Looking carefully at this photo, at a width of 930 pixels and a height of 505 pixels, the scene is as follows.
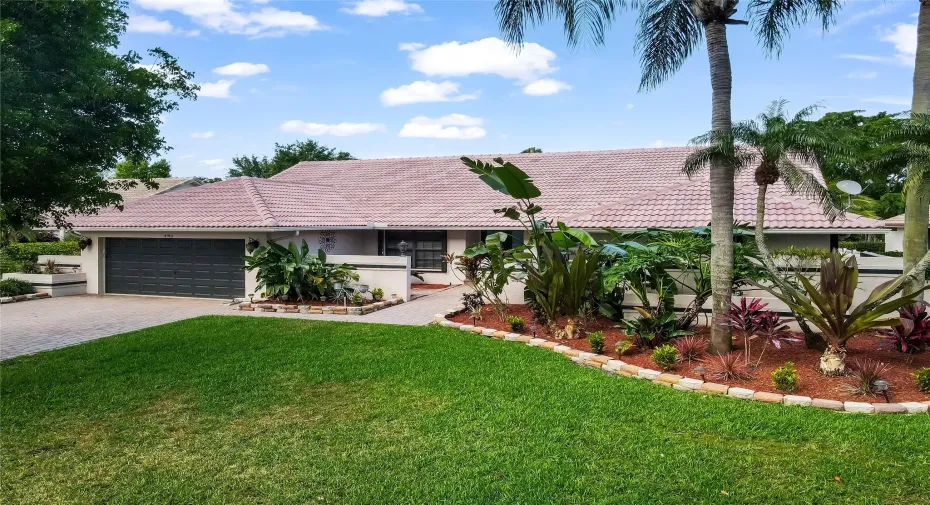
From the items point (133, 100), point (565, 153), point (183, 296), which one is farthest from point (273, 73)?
point (565, 153)

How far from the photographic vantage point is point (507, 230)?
769 inches

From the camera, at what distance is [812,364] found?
845 cm

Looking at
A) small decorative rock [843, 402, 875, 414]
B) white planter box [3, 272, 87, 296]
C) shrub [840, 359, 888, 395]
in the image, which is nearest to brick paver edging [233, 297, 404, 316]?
white planter box [3, 272, 87, 296]

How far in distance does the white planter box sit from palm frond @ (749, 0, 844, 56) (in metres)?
20.5

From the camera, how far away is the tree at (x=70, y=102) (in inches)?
303

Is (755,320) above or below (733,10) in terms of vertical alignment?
below

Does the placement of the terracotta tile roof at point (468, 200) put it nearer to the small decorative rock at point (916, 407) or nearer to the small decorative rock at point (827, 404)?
the small decorative rock at point (916, 407)

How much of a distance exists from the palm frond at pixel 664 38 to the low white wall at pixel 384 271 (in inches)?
338

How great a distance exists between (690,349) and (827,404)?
205cm

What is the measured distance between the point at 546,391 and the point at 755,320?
11.1 ft

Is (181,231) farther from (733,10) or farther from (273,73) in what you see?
(733,10)

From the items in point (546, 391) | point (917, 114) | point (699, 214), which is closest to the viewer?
point (546, 391)

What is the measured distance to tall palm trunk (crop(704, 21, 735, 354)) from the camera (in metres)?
8.59

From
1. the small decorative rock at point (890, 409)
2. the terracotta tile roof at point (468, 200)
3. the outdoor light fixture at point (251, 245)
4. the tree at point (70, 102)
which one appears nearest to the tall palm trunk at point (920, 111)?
the small decorative rock at point (890, 409)
